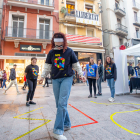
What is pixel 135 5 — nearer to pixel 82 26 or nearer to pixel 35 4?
pixel 82 26

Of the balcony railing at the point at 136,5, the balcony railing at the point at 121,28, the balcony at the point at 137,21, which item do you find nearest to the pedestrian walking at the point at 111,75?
the balcony railing at the point at 121,28

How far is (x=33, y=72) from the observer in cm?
463

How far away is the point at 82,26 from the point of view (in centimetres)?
1719

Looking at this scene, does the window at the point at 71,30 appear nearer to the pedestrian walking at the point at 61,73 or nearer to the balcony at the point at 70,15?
the balcony at the point at 70,15

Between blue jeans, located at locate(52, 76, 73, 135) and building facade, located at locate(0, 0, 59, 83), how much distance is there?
40.1 feet

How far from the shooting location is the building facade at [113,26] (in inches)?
778

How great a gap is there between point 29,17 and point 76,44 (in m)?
6.78

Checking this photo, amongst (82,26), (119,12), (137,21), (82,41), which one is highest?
(119,12)

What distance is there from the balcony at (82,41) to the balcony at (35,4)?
426 cm

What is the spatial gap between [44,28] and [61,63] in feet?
49.8

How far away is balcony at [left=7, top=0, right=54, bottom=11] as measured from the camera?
14.3 meters

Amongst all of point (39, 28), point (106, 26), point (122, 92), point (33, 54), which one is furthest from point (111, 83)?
point (106, 26)

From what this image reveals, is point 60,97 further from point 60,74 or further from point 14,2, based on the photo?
point 14,2

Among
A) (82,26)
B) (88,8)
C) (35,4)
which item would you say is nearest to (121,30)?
(88,8)
